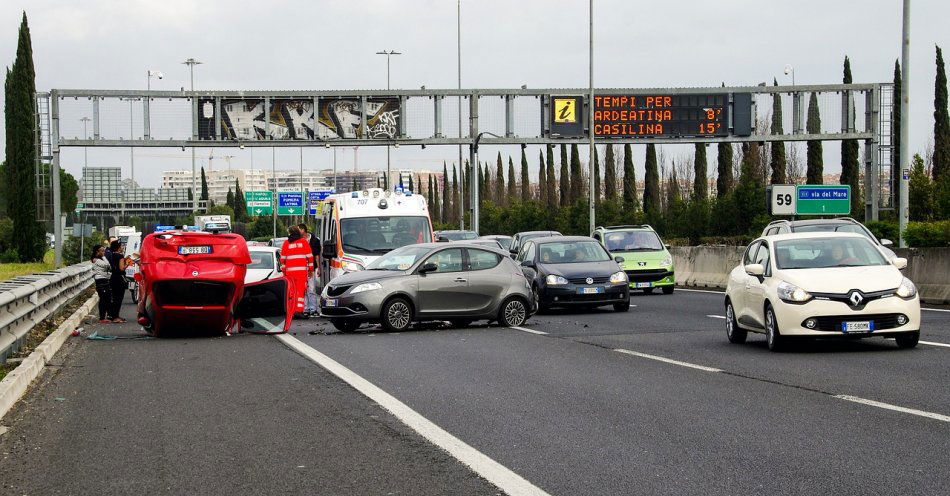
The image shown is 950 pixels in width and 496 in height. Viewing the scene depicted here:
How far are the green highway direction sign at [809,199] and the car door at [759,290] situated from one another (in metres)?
18.6

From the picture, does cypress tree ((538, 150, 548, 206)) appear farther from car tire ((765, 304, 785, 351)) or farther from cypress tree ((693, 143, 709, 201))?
car tire ((765, 304, 785, 351))

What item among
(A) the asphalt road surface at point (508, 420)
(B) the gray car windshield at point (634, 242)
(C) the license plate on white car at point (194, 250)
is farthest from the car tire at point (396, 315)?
(B) the gray car windshield at point (634, 242)

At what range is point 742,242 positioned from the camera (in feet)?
173

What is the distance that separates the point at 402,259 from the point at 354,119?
86.8 feet

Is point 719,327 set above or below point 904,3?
below

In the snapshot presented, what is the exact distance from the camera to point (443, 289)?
21.2 m

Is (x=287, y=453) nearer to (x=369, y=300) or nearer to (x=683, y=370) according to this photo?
(x=683, y=370)

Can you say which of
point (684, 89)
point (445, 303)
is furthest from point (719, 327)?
point (684, 89)

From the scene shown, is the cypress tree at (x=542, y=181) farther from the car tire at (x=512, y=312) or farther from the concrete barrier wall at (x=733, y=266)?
the car tire at (x=512, y=312)

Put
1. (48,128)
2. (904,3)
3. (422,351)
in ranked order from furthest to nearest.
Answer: (48,128), (904,3), (422,351)

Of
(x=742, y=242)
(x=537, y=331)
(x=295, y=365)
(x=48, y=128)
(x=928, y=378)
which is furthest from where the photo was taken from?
(x=742, y=242)

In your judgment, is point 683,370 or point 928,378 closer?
point 928,378

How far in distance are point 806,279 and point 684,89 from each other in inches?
1267

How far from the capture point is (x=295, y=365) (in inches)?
587
